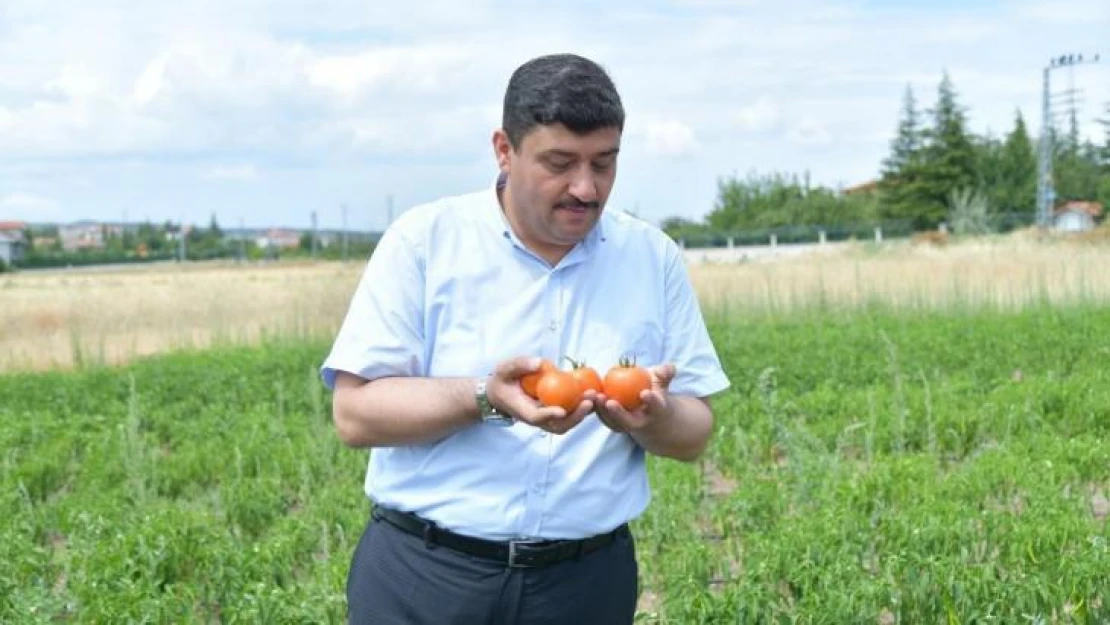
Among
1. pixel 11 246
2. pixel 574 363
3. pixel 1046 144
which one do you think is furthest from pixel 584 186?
pixel 11 246

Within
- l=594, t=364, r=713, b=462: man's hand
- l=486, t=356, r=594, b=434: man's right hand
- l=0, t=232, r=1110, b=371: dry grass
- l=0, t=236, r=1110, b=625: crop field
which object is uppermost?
l=486, t=356, r=594, b=434: man's right hand

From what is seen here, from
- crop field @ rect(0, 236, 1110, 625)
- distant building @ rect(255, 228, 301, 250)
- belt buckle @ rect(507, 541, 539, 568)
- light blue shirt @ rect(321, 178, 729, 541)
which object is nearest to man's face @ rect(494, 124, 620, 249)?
light blue shirt @ rect(321, 178, 729, 541)

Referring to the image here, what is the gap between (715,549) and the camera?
6.22 meters

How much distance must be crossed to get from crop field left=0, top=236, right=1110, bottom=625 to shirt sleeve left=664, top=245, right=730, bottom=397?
2.12m

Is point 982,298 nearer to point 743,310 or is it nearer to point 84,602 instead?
point 743,310

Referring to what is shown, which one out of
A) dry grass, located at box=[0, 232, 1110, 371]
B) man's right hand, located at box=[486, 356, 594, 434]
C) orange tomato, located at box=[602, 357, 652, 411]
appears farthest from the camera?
dry grass, located at box=[0, 232, 1110, 371]

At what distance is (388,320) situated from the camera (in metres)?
2.62

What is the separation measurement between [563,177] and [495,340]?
13.8 inches

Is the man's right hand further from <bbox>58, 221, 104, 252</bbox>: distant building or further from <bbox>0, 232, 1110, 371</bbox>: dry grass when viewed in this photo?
<bbox>58, 221, 104, 252</bbox>: distant building

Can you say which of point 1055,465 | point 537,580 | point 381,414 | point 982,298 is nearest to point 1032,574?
point 1055,465

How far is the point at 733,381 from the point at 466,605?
9211 mm

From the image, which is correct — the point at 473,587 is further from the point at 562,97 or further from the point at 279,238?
the point at 279,238

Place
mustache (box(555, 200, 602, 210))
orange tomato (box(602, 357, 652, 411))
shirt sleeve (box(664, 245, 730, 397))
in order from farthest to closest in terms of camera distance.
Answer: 1. shirt sleeve (box(664, 245, 730, 397))
2. mustache (box(555, 200, 602, 210))
3. orange tomato (box(602, 357, 652, 411))

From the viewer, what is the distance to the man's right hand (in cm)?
236
